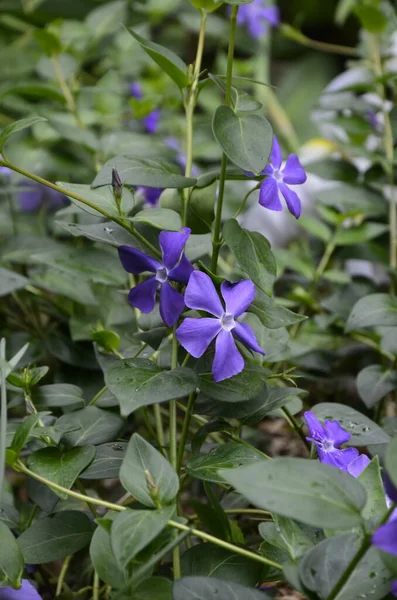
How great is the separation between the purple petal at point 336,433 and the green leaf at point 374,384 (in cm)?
18

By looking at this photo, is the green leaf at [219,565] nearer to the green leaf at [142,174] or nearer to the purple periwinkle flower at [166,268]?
the purple periwinkle flower at [166,268]

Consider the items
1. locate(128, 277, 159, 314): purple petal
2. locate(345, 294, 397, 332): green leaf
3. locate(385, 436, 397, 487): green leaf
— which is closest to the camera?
locate(385, 436, 397, 487): green leaf

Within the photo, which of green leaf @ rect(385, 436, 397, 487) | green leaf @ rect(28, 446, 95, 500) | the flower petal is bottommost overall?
green leaf @ rect(28, 446, 95, 500)

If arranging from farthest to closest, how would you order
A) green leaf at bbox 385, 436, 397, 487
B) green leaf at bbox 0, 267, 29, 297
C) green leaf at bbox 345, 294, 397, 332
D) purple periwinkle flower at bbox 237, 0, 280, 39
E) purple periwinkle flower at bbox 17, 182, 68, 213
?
purple periwinkle flower at bbox 237, 0, 280, 39
purple periwinkle flower at bbox 17, 182, 68, 213
green leaf at bbox 0, 267, 29, 297
green leaf at bbox 345, 294, 397, 332
green leaf at bbox 385, 436, 397, 487

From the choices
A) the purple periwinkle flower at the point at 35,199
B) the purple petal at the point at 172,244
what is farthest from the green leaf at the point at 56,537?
the purple periwinkle flower at the point at 35,199

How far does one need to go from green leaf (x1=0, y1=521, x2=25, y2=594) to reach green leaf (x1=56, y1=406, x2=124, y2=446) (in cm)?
10

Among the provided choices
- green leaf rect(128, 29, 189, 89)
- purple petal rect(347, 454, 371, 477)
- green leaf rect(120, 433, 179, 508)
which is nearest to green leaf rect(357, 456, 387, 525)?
purple petal rect(347, 454, 371, 477)

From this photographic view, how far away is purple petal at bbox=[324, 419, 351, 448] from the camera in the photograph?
609 mm

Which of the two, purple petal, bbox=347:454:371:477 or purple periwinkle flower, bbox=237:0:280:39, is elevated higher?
purple periwinkle flower, bbox=237:0:280:39

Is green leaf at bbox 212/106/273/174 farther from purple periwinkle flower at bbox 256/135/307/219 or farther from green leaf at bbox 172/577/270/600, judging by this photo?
green leaf at bbox 172/577/270/600

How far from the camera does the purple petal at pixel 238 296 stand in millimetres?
589

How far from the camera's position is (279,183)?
0.65 metres

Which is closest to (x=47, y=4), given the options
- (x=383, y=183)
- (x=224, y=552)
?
(x=383, y=183)

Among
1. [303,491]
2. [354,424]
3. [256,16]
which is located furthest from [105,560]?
[256,16]
